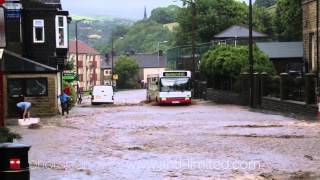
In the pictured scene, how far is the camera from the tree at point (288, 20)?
3036 inches

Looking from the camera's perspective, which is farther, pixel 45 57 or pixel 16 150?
pixel 45 57

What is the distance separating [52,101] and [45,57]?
22.5ft

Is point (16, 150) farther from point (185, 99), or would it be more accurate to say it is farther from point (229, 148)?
point (185, 99)

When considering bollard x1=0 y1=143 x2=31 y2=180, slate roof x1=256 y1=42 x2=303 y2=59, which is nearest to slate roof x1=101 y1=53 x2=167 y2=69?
slate roof x1=256 y1=42 x2=303 y2=59

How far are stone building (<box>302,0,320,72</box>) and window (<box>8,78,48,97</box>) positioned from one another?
24197 millimetres

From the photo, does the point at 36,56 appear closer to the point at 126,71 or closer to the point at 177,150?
the point at 177,150

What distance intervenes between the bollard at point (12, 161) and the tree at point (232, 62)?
4183 cm

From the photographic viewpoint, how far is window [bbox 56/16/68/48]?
44.0 meters

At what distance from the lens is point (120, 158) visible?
16.9 metres

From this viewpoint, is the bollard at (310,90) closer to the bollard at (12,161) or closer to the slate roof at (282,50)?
the bollard at (12,161)

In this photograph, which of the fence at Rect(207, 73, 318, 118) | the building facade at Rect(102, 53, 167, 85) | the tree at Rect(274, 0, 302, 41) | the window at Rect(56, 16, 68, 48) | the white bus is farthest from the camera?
the building facade at Rect(102, 53, 167, 85)

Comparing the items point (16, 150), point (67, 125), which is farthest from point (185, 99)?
point (16, 150)

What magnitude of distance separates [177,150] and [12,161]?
10447 millimetres

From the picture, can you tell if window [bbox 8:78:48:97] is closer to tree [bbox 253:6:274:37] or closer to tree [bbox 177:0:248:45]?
tree [bbox 177:0:248:45]
